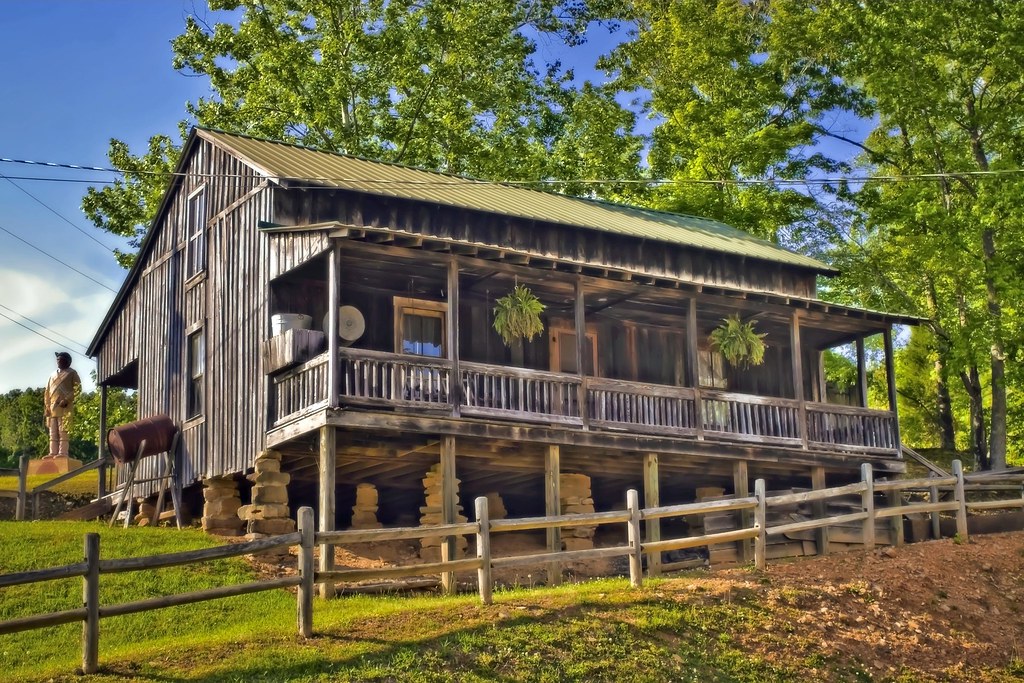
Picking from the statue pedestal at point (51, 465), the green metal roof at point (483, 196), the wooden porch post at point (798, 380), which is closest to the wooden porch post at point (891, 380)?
the wooden porch post at point (798, 380)

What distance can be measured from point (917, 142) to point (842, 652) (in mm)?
23921

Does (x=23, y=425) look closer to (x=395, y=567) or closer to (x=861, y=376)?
(x=861, y=376)

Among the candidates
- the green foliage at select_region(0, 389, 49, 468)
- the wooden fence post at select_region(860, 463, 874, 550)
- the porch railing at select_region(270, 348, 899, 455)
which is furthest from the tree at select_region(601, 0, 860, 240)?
the green foliage at select_region(0, 389, 49, 468)

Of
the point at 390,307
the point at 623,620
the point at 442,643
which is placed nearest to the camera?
the point at 442,643

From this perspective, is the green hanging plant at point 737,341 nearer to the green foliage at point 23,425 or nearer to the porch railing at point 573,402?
the porch railing at point 573,402

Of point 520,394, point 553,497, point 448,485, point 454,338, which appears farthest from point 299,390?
point 553,497

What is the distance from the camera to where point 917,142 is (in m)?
38.2

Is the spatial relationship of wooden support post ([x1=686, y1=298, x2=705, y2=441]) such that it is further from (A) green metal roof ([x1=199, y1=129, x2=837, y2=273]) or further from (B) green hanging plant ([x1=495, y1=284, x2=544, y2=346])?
(A) green metal roof ([x1=199, y1=129, x2=837, y2=273])

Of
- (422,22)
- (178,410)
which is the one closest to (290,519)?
(178,410)

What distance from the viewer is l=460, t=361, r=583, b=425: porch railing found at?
2306 centimetres

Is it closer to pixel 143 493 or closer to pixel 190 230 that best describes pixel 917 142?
pixel 190 230

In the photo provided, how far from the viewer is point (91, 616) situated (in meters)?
14.5

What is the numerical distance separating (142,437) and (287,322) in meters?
5.73

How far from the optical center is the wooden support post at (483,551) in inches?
687
